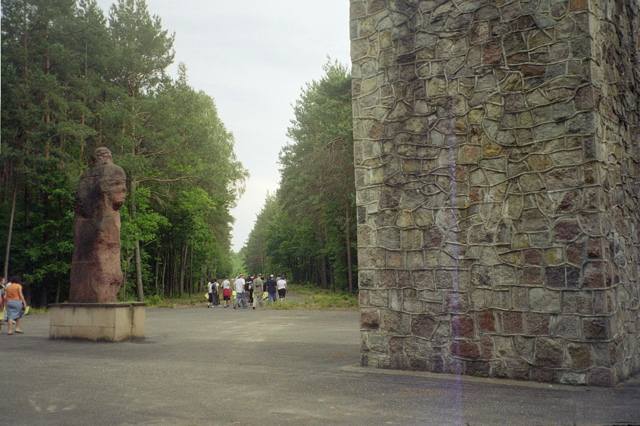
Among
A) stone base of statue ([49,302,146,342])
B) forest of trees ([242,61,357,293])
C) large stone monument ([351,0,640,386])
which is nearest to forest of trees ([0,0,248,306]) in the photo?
forest of trees ([242,61,357,293])

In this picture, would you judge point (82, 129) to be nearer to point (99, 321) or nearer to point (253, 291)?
point (253, 291)

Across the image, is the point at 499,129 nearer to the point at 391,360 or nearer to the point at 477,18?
the point at 477,18

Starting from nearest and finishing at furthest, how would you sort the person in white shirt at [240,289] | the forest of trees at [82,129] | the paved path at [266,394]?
the paved path at [266,394]
the forest of trees at [82,129]
the person in white shirt at [240,289]

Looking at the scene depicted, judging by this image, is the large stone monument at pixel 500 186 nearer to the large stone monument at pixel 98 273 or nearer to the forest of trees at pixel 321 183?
the large stone monument at pixel 98 273

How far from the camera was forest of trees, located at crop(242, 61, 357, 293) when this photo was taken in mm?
26500

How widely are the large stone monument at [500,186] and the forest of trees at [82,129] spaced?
18065mm

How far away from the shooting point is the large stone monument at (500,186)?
23.0 feet

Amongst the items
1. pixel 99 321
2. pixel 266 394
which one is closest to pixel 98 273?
Answer: pixel 99 321

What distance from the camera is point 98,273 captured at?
13688 millimetres

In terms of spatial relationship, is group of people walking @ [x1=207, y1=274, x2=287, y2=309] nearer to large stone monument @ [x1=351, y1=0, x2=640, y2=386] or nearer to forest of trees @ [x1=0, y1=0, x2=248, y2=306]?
forest of trees @ [x1=0, y1=0, x2=248, y2=306]

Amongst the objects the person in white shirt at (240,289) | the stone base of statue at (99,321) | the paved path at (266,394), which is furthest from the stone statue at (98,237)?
the person in white shirt at (240,289)

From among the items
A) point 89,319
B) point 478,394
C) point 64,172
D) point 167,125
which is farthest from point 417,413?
point 167,125

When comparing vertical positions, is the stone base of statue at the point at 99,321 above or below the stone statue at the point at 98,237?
below

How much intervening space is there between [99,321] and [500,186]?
390 inches
